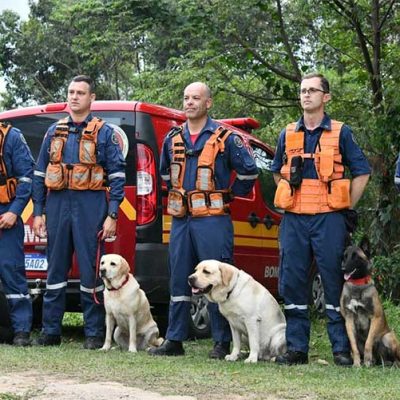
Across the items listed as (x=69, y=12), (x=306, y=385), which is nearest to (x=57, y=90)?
(x=69, y=12)

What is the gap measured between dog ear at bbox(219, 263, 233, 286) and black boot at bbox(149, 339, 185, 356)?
0.73 metres

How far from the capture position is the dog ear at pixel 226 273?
22.3 feet

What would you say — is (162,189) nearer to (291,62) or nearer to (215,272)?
(215,272)

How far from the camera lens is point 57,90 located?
1341 inches

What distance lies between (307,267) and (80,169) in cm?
202

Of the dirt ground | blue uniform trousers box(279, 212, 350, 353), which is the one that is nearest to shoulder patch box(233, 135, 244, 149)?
blue uniform trousers box(279, 212, 350, 353)

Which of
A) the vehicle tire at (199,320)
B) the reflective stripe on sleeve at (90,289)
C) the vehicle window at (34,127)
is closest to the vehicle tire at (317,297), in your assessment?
the vehicle tire at (199,320)

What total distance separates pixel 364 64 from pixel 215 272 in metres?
6.62

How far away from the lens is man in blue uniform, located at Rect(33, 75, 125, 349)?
7340mm

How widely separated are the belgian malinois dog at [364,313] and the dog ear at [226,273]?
33.7 inches

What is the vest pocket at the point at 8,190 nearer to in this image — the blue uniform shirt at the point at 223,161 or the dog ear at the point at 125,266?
the dog ear at the point at 125,266

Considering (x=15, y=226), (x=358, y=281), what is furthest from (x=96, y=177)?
(x=358, y=281)

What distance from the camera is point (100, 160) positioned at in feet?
24.2

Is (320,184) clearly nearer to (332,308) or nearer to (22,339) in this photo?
(332,308)
